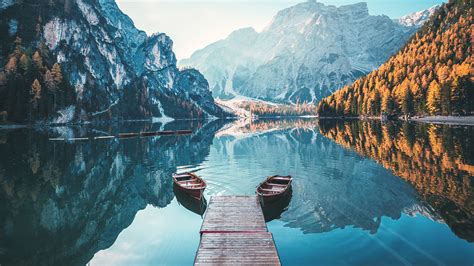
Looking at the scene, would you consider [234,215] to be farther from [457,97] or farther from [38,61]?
[38,61]

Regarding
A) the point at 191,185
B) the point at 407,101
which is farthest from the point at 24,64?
the point at 407,101

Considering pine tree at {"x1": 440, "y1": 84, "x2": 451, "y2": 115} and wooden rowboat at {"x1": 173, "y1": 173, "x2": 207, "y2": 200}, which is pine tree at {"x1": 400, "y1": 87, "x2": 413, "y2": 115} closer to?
pine tree at {"x1": 440, "y1": 84, "x2": 451, "y2": 115}

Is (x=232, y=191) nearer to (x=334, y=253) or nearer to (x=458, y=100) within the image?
(x=334, y=253)

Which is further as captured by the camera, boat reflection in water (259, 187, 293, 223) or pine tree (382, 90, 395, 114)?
pine tree (382, 90, 395, 114)

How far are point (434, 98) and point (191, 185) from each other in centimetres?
13923

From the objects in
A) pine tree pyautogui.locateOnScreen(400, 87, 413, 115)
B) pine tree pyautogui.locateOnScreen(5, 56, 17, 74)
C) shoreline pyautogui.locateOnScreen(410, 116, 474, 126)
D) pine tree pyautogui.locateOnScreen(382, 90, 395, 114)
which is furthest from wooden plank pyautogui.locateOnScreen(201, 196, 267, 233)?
pine tree pyautogui.locateOnScreen(5, 56, 17, 74)

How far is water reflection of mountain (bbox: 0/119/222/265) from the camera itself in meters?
24.2

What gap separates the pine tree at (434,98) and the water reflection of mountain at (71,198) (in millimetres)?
118558

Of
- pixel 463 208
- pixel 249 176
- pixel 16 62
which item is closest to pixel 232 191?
pixel 249 176

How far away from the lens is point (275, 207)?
32.7m

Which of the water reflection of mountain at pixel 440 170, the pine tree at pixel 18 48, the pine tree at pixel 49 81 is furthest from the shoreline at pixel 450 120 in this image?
the pine tree at pixel 18 48

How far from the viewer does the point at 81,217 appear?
31.5 meters

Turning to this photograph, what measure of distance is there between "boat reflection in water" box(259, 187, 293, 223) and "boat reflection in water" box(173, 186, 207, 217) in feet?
20.7

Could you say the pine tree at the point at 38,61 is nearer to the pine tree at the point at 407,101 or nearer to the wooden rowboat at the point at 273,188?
the wooden rowboat at the point at 273,188
